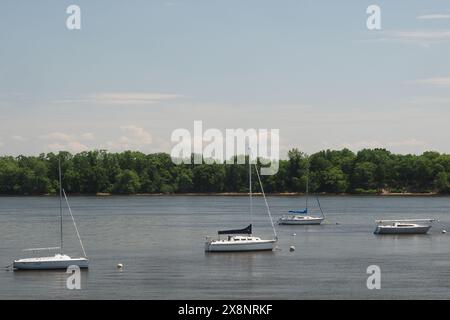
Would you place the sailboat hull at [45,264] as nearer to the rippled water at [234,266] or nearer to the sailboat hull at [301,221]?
the rippled water at [234,266]

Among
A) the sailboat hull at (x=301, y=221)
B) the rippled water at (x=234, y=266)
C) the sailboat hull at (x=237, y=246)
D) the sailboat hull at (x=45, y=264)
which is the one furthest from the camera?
the sailboat hull at (x=301, y=221)

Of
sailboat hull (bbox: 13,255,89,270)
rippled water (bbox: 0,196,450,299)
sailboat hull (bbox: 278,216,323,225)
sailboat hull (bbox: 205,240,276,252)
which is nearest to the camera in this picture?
rippled water (bbox: 0,196,450,299)

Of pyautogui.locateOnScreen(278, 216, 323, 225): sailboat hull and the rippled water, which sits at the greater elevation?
pyautogui.locateOnScreen(278, 216, 323, 225): sailboat hull

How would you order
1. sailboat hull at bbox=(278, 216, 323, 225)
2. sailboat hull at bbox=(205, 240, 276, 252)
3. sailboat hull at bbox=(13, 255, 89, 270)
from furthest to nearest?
sailboat hull at bbox=(278, 216, 323, 225) < sailboat hull at bbox=(205, 240, 276, 252) < sailboat hull at bbox=(13, 255, 89, 270)

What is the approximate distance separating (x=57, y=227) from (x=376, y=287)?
293 feet

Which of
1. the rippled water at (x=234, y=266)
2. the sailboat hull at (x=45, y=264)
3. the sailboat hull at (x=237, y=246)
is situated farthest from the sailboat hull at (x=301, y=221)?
the sailboat hull at (x=45, y=264)

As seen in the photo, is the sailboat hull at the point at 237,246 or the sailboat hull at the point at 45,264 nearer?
the sailboat hull at the point at 45,264

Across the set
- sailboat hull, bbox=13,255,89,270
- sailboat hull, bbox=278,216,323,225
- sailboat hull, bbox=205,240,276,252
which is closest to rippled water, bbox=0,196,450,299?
sailboat hull, bbox=13,255,89,270

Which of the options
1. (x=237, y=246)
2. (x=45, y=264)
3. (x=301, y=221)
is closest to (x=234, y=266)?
(x=237, y=246)

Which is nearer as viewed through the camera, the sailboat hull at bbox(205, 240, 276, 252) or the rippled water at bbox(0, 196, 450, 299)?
the rippled water at bbox(0, 196, 450, 299)

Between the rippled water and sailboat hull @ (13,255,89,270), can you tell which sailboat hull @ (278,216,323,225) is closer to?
the rippled water

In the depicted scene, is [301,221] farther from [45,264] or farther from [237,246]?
[45,264]
